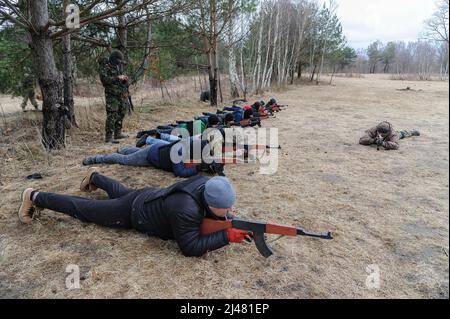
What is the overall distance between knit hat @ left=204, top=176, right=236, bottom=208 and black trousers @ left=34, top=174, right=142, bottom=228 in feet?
2.58

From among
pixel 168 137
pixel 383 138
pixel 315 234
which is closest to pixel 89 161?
pixel 168 137

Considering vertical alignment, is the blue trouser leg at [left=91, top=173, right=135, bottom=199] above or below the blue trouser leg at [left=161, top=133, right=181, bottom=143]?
below

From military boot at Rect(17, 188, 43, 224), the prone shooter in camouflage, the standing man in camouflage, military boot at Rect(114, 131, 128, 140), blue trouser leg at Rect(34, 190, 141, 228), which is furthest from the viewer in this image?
military boot at Rect(114, 131, 128, 140)

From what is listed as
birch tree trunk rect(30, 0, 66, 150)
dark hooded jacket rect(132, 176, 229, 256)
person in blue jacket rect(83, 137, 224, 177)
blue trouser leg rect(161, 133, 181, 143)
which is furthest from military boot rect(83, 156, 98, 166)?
dark hooded jacket rect(132, 176, 229, 256)

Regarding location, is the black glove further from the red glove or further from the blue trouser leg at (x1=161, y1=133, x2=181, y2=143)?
the red glove

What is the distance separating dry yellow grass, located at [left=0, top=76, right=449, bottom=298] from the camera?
7.60 feet

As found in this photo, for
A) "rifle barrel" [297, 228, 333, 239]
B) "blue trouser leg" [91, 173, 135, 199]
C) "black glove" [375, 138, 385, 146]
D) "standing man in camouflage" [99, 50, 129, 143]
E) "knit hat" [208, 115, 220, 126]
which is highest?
"standing man in camouflage" [99, 50, 129, 143]

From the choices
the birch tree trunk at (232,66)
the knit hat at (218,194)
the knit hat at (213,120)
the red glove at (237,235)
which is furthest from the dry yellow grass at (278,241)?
the birch tree trunk at (232,66)

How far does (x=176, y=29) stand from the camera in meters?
10.5

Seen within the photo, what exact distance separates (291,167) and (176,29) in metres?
7.23

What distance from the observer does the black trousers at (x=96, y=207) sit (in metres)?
2.85

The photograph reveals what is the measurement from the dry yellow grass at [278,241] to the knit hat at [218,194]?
1.68 ft

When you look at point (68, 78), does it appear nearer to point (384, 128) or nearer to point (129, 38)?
point (129, 38)

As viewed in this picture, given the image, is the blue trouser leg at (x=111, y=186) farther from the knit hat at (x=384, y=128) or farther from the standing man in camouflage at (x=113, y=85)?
the knit hat at (x=384, y=128)
